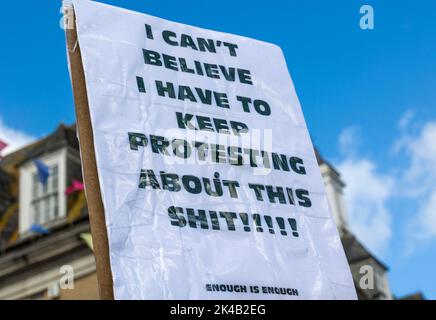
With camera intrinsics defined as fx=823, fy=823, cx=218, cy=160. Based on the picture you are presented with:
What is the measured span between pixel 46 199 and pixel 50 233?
172cm

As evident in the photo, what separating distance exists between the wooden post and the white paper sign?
3.8 inches

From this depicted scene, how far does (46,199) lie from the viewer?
21672mm

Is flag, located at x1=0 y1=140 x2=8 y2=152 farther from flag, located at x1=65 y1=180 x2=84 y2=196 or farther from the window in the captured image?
the window

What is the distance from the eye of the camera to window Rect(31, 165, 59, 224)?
21.3 m

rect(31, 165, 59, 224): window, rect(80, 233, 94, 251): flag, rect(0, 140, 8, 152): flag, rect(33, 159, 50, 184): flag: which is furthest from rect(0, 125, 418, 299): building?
rect(0, 140, 8, 152): flag

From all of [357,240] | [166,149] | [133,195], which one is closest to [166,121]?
[166,149]

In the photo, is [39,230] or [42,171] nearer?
[39,230]

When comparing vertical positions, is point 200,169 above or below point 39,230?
below

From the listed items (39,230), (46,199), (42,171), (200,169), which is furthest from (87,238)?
(200,169)

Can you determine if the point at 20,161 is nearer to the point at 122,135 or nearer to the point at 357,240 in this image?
the point at 357,240

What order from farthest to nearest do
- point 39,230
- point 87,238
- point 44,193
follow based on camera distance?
point 44,193 < point 39,230 < point 87,238

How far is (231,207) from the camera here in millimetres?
5605

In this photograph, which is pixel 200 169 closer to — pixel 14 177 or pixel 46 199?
pixel 46 199

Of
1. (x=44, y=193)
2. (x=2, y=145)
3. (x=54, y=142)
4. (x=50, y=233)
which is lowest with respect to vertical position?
(x=2, y=145)
